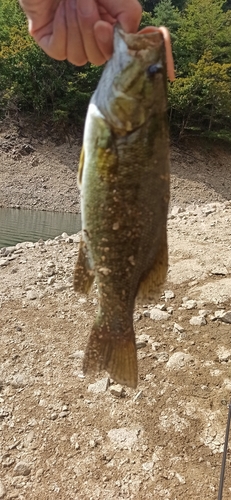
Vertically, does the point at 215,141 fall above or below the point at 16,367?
above

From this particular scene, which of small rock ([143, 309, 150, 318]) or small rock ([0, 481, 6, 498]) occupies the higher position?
small rock ([143, 309, 150, 318])

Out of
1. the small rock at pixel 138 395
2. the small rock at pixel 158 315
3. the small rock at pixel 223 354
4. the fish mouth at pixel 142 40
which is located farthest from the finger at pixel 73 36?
the small rock at pixel 158 315

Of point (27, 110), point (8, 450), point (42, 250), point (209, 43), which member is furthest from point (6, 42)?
point (8, 450)

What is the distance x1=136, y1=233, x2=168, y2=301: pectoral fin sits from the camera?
235 cm

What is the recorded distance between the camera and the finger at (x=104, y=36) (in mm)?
2320

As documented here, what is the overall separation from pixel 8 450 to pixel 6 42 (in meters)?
38.4

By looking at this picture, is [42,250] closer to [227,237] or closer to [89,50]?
[227,237]

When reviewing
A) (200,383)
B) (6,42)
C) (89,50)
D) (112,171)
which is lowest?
(200,383)

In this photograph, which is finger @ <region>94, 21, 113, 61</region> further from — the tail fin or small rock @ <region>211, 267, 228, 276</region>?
small rock @ <region>211, 267, 228, 276</region>

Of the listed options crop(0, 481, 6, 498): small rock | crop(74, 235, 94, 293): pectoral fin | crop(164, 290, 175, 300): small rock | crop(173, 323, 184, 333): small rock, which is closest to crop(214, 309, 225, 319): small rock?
crop(173, 323, 184, 333): small rock

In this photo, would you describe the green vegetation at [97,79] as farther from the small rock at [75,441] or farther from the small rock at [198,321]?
the small rock at [75,441]

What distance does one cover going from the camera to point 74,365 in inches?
243

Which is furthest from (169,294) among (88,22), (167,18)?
(167,18)

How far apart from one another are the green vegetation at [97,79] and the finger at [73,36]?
111 feet
